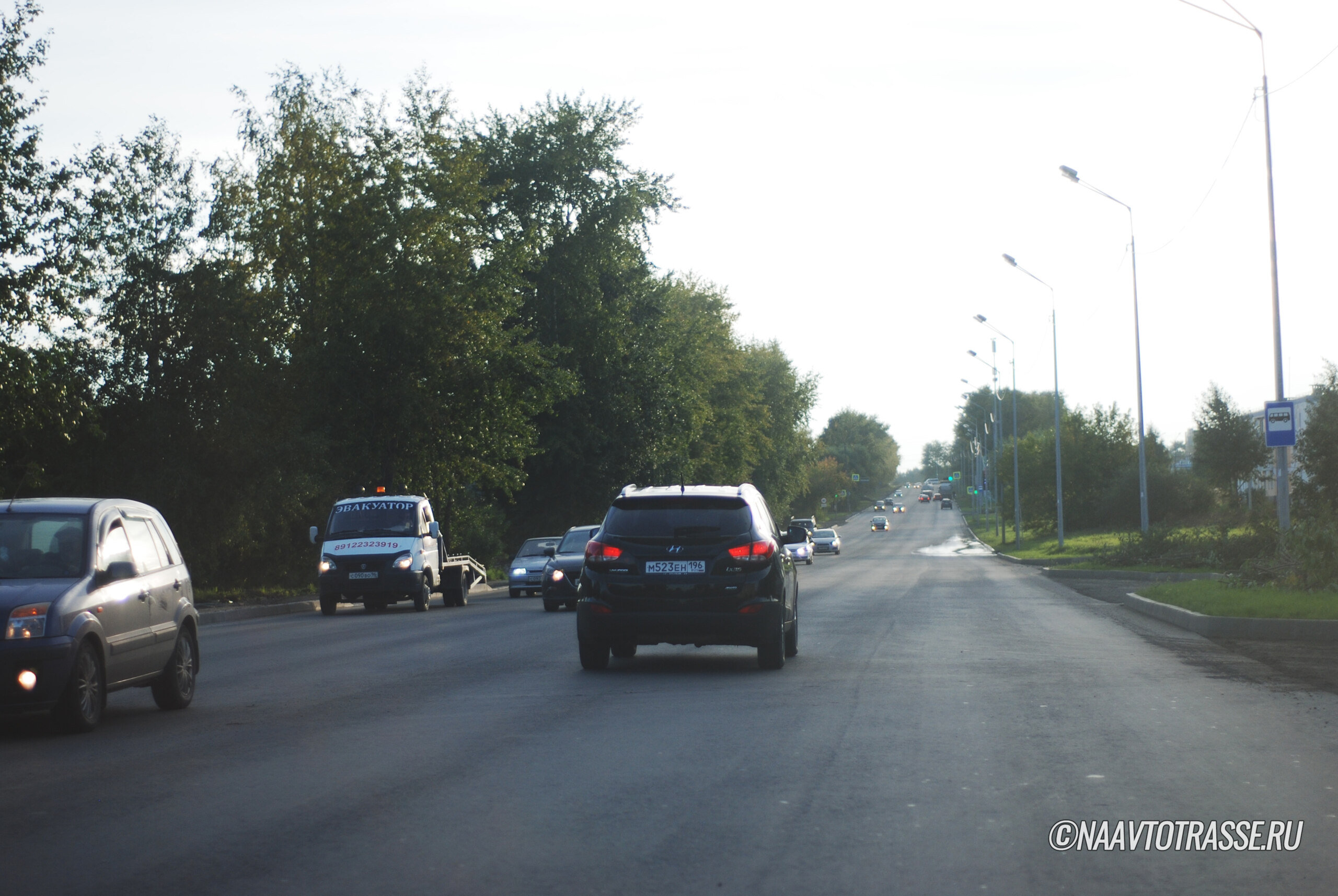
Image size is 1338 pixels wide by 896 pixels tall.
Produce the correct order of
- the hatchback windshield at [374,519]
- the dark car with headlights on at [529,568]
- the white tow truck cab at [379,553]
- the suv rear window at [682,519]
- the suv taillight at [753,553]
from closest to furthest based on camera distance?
1. the suv taillight at [753,553]
2. the suv rear window at [682,519]
3. the white tow truck cab at [379,553]
4. the hatchback windshield at [374,519]
5. the dark car with headlights on at [529,568]

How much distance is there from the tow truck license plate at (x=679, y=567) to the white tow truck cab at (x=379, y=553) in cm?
1517

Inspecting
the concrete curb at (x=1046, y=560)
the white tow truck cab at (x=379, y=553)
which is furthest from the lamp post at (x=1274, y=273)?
the concrete curb at (x=1046, y=560)

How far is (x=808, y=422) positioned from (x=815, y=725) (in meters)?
86.0

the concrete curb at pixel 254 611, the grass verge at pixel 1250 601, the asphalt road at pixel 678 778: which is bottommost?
the concrete curb at pixel 254 611

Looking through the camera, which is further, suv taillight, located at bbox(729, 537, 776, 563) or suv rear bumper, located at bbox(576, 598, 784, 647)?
suv taillight, located at bbox(729, 537, 776, 563)

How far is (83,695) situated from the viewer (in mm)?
9547

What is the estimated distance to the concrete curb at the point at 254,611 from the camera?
26.3 m

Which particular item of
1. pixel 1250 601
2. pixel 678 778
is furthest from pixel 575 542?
pixel 678 778

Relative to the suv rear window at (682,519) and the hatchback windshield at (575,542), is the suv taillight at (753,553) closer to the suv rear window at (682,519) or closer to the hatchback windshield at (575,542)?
the suv rear window at (682,519)

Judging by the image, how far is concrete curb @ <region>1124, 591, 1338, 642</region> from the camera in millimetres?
16547

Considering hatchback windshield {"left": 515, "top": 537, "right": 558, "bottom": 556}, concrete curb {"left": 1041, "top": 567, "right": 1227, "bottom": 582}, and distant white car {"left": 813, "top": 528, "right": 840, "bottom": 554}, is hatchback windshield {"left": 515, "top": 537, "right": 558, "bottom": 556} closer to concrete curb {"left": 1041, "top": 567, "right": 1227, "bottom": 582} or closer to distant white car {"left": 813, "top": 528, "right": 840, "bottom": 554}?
concrete curb {"left": 1041, "top": 567, "right": 1227, "bottom": 582}

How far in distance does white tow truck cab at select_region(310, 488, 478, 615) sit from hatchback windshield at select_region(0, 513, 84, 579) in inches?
680

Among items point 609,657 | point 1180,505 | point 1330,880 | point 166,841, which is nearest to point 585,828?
point 166,841

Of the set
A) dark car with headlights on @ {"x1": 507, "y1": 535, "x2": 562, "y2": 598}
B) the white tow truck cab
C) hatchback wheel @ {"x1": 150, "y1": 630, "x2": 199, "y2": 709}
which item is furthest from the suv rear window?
dark car with headlights on @ {"x1": 507, "y1": 535, "x2": 562, "y2": 598}
